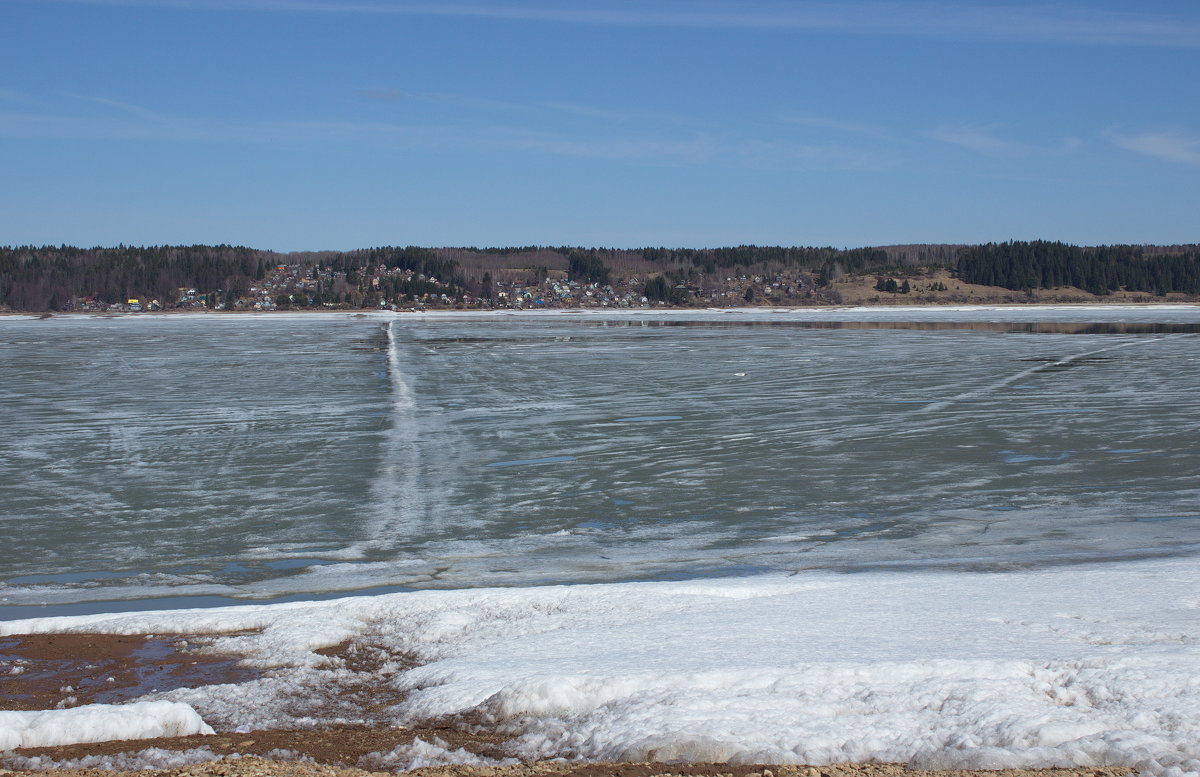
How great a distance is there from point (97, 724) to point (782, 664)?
2.76m

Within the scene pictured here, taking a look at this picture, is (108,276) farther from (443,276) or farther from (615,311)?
(615,311)

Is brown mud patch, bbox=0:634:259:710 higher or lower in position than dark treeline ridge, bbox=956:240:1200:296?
lower

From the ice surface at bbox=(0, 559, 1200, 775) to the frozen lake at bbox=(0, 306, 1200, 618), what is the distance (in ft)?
3.66

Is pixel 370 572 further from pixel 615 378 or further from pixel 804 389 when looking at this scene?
pixel 615 378

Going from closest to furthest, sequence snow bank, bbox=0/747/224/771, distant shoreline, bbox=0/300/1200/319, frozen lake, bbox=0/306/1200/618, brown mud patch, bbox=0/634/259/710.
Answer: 1. snow bank, bbox=0/747/224/771
2. brown mud patch, bbox=0/634/259/710
3. frozen lake, bbox=0/306/1200/618
4. distant shoreline, bbox=0/300/1200/319

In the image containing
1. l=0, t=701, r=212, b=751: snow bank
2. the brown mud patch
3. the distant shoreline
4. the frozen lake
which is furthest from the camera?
the distant shoreline

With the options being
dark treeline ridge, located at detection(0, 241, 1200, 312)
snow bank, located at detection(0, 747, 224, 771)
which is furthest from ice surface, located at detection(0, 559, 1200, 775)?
dark treeline ridge, located at detection(0, 241, 1200, 312)

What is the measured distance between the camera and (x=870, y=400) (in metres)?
17.9

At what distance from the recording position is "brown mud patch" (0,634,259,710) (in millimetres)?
4945

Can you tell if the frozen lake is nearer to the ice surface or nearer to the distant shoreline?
the ice surface

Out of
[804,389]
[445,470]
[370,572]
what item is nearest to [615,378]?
[804,389]

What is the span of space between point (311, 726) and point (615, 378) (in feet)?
61.3

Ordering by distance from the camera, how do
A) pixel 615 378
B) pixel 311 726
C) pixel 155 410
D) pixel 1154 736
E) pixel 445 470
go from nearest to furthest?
pixel 1154 736
pixel 311 726
pixel 445 470
pixel 155 410
pixel 615 378

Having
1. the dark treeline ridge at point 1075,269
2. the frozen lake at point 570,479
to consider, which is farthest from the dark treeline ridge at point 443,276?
the frozen lake at point 570,479
